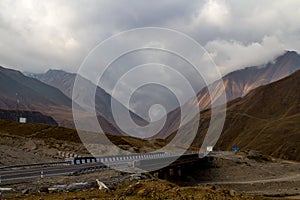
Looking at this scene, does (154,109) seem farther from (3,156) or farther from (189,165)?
(189,165)

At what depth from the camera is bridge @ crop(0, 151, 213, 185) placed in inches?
1497

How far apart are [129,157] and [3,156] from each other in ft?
70.9

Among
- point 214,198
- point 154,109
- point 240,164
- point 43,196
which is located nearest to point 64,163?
point 154,109

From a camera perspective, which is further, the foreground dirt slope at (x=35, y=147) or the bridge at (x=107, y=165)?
the foreground dirt slope at (x=35, y=147)

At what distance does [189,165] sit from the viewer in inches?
3172

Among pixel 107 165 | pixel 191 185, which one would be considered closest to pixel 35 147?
pixel 107 165

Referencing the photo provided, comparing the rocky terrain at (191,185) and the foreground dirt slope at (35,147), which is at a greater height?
the foreground dirt slope at (35,147)

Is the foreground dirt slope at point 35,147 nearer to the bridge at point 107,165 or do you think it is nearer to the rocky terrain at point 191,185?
the bridge at point 107,165

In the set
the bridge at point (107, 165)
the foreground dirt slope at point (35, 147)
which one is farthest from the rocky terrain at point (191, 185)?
the foreground dirt slope at point (35, 147)

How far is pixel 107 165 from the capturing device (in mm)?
47312

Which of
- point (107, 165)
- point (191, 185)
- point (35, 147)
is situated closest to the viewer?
point (107, 165)

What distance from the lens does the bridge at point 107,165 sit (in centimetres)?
3803

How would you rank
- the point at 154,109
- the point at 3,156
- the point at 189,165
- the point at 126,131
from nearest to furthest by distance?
the point at 126,131
the point at 154,109
the point at 3,156
the point at 189,165

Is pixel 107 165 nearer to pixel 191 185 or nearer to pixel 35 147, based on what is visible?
pixel 191 185
